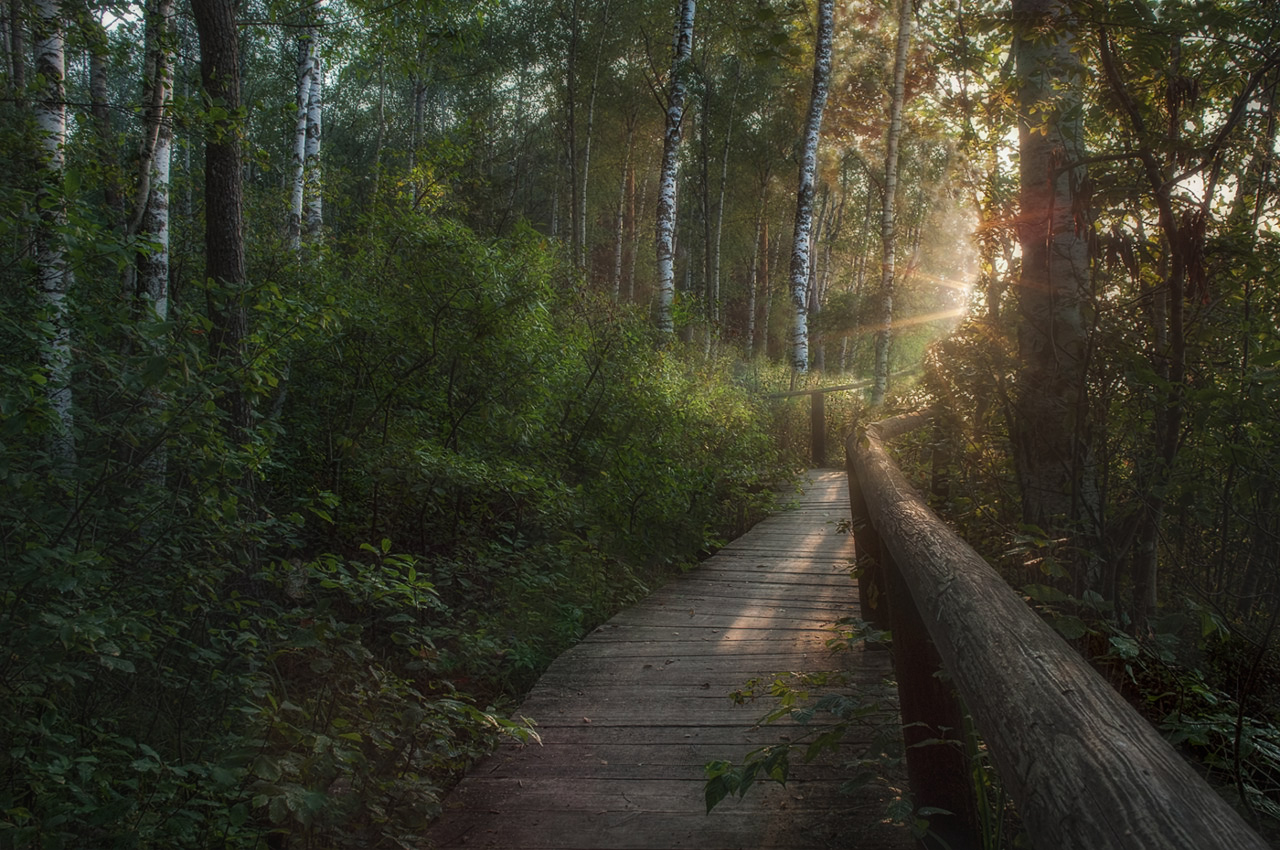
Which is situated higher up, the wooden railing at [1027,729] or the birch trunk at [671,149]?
the birch trunk at [671,149]

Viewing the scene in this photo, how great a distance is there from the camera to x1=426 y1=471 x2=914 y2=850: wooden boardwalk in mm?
2734

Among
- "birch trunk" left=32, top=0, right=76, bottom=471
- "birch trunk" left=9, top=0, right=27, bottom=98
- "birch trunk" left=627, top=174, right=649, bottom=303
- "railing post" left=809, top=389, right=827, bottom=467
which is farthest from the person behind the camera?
"birch trunk" left=627, top=174, right=649, bottom=303

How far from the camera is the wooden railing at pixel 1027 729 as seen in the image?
0.95 m

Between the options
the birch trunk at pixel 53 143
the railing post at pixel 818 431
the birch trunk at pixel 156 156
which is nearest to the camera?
the birch trunk at pixel 53 143

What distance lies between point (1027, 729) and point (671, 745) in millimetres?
2491

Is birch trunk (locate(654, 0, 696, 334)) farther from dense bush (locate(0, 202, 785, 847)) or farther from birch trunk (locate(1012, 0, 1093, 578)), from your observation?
birch trunk (locate(1012, 0, 1093, 578))

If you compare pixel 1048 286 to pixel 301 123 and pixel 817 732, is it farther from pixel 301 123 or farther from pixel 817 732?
pixel 301 123

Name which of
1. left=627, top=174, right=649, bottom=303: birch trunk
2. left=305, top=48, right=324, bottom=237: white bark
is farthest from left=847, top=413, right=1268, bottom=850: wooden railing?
left=627, top=174, right=649, bottom=303: birch trunk

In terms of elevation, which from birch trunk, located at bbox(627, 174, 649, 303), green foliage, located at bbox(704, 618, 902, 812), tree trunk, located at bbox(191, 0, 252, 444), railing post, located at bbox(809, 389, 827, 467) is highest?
birch trunk, located at bbox(627, 174, 649, 303)

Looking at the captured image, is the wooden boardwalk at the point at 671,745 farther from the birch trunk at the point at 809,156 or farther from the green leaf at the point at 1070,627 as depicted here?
the birch trunk at the point at 809,156

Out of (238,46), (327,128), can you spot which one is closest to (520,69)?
(327,128)

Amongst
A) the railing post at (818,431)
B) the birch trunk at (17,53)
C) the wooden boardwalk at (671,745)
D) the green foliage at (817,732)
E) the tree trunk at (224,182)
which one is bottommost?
the wooden boardwalk at (671,745)

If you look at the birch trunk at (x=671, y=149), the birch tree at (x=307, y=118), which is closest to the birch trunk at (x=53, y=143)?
the birch tree at (x=307, y=118)

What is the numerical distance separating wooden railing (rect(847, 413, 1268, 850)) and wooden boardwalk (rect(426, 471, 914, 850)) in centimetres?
45
